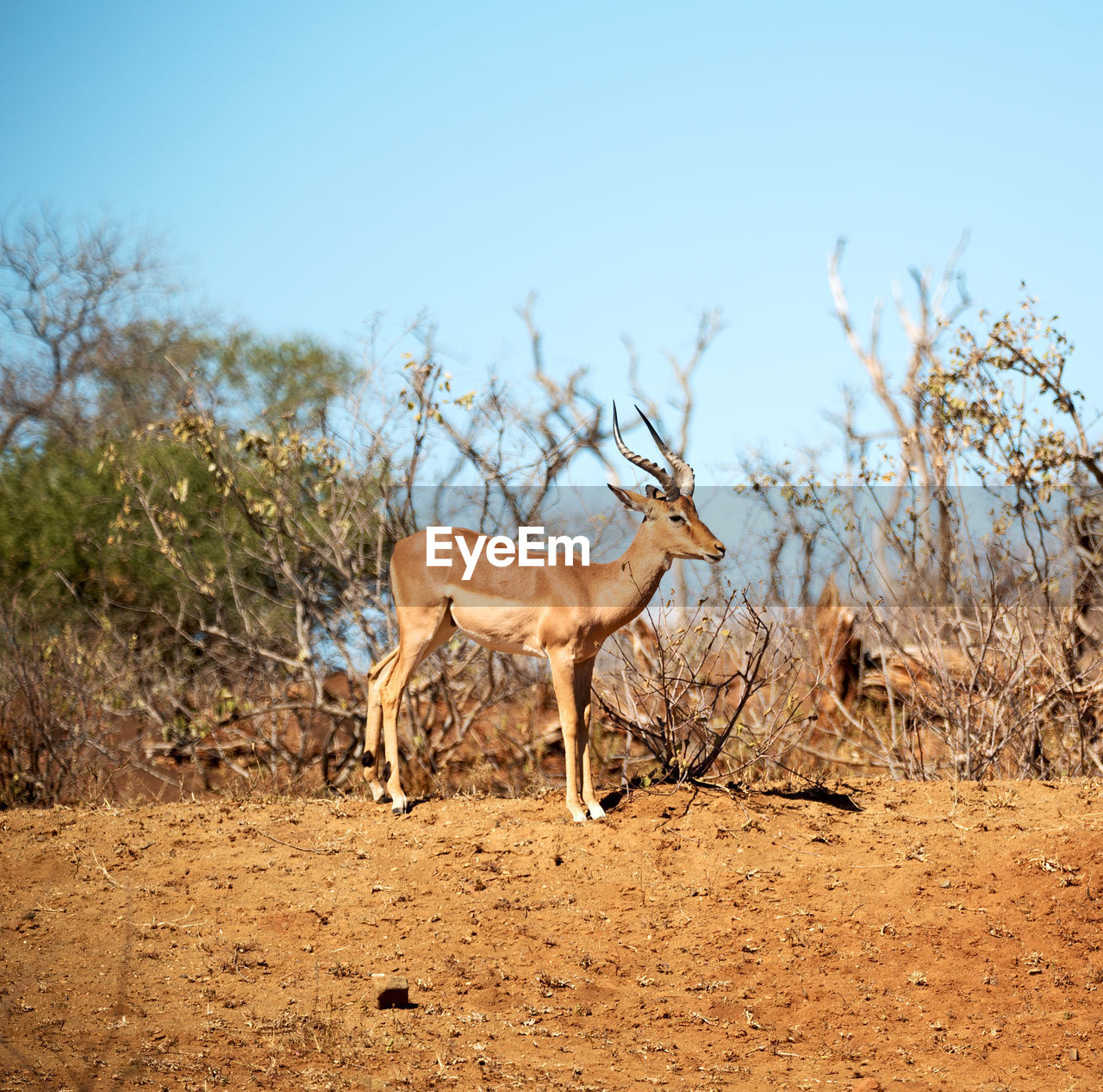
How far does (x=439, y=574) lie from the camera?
8164mm

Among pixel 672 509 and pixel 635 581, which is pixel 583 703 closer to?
pixel 635 581

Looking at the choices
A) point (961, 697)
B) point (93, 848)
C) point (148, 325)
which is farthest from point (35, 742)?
point (148, 325)

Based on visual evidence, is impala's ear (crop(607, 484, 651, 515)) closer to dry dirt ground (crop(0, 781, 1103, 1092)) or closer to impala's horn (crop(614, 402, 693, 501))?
impala's horn (crop(614, 402, 693, 501))

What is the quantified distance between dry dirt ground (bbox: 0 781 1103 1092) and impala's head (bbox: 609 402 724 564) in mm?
1628

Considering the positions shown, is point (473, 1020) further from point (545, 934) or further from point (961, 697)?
point (961, 697)

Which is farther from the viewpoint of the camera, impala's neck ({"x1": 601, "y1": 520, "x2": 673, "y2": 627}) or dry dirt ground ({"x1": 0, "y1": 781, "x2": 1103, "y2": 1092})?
impala's neck ({"x1": 601, "y1": 520, "x2": 673, "y2": 627})

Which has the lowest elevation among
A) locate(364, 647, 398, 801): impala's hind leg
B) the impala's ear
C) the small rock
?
the small rock

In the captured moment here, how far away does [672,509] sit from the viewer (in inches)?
297

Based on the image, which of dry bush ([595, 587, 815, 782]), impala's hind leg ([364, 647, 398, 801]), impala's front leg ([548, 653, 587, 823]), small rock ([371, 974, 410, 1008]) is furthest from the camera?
impala's hind leg ([364, 647, 398, 801])

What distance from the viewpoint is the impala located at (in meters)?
7.50

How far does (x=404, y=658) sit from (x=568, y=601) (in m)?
1.33

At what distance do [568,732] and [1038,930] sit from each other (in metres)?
2.90

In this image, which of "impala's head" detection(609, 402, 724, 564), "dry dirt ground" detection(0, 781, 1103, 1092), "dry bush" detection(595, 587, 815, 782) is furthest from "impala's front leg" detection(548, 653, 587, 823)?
"impala's head" detection(609, 402, 724, 564)

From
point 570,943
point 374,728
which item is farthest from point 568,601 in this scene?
point 570,943
